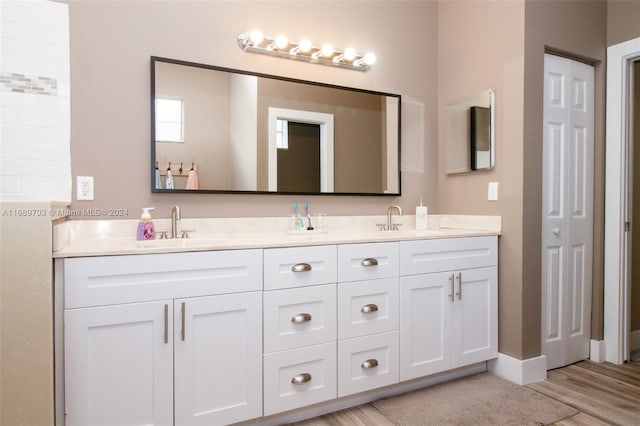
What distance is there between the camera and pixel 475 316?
2252mm

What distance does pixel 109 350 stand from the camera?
1415mm

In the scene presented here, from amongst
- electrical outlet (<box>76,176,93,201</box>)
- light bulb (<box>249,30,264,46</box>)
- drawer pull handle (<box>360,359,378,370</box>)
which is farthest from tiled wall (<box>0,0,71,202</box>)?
drawer pull handle (<box>360,359,378,370</box>)

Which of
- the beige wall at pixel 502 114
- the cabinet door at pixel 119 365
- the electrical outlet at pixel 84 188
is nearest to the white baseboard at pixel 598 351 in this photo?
the beige wall at pixel 502 114

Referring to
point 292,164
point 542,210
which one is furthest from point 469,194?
point 292,164

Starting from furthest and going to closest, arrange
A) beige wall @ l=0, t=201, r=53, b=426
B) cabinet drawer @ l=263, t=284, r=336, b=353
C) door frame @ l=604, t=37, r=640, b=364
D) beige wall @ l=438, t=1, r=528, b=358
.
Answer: door frame @ l=604, t=37, r=640, b=364 < beige wall @ l=438, t=1, r=528, b=358 < cabinet drawer @ l=263, t=284, r=336, b=353 < beige wall @ l=0, t=201, r=53, b=426

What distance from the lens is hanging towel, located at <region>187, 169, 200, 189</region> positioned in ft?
6.64

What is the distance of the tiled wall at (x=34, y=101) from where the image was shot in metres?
1.71

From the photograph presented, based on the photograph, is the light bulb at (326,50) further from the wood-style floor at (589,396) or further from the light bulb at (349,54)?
the wood-style floor at (589,396)

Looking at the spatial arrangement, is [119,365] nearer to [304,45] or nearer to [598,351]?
[304,45]

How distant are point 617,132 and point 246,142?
2298 millimetres

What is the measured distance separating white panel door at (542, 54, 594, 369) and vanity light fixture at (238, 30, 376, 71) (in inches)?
43.5

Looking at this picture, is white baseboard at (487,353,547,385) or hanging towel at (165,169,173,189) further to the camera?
white baseboard at (487,353,547,385)

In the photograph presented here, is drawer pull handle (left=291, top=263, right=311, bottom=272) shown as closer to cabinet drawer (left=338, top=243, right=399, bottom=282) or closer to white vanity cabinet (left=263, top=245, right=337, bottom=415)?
white vanity cabinet (left=263, top=245, right=337, bottom=415)

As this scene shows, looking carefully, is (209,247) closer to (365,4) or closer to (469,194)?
(469,194)
